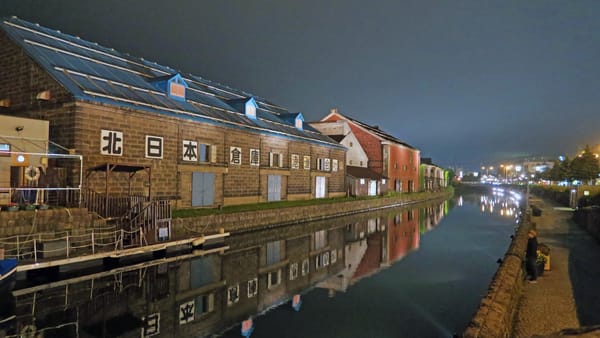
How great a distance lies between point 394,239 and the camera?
2542cm

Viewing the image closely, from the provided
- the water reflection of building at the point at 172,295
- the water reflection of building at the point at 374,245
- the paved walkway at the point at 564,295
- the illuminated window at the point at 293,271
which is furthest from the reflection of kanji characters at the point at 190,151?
the paved walkway at the point at 564,295

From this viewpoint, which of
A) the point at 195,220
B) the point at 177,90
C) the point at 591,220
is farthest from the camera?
the point at 177,90

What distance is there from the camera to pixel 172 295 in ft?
41.7

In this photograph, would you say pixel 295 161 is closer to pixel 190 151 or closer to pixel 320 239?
pixel 190 151

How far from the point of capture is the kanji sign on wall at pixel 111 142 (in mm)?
20516

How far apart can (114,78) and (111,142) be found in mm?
5222

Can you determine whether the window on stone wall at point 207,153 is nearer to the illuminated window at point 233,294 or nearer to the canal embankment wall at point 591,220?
the illuminated window at point 233,294

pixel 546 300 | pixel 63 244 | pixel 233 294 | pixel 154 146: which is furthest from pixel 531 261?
pixel 154 146

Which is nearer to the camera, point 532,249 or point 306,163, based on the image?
point 532,249

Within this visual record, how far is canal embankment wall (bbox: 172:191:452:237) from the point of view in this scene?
20862 millimetres

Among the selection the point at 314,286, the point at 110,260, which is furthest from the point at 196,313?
the point at 110,260

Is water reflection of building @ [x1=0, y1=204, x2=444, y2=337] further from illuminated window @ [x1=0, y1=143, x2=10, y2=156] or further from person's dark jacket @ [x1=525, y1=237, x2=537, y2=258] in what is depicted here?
illuminated window @ [x1=0, y1=143, x2=10, y2=156]

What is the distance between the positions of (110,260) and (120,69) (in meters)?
15.5

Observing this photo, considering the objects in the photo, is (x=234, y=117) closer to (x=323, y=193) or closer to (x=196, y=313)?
(x=323, y=193)
